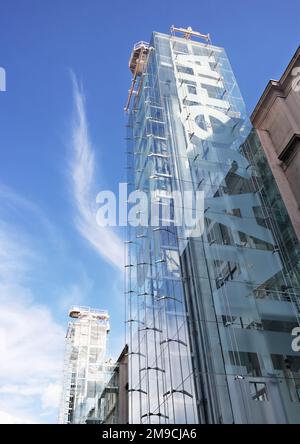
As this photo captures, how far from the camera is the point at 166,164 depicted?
2077 centimetres

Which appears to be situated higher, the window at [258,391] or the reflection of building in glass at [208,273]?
the reflection of building in glass at [208,273]

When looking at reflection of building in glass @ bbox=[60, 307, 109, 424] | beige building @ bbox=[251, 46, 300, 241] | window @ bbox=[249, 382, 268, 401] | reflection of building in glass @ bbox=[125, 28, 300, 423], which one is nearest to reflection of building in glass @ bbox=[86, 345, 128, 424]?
reflection of building in glass @ bbox=[60, 307, 109, 424]

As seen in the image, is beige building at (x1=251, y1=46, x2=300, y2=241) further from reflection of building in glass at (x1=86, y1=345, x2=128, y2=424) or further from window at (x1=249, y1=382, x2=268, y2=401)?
reflection of building in glass at (x1=86, y1=345, x2=128, y2=424)

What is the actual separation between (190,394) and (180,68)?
1887 cm

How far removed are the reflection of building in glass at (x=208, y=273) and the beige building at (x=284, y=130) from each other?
1.80ft

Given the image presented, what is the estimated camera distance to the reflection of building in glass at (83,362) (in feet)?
108

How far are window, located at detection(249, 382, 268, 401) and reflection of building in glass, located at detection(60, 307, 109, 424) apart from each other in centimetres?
2005

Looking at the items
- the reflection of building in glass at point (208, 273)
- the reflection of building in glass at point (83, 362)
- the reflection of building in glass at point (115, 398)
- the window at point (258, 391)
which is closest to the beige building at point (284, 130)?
the reflection of building in glass at point (208, 273)

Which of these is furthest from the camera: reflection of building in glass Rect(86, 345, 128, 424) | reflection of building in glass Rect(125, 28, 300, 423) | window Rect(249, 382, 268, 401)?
reflection of building in glass Rect(86, 345, 128, 424)

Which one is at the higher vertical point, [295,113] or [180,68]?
[180,68]

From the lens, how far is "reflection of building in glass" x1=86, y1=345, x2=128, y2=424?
27047 mm

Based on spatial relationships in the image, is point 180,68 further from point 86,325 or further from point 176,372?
point 86,325

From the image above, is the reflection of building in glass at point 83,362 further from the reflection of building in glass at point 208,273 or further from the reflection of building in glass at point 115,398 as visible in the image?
the reflection of building in glass at point 208,273
